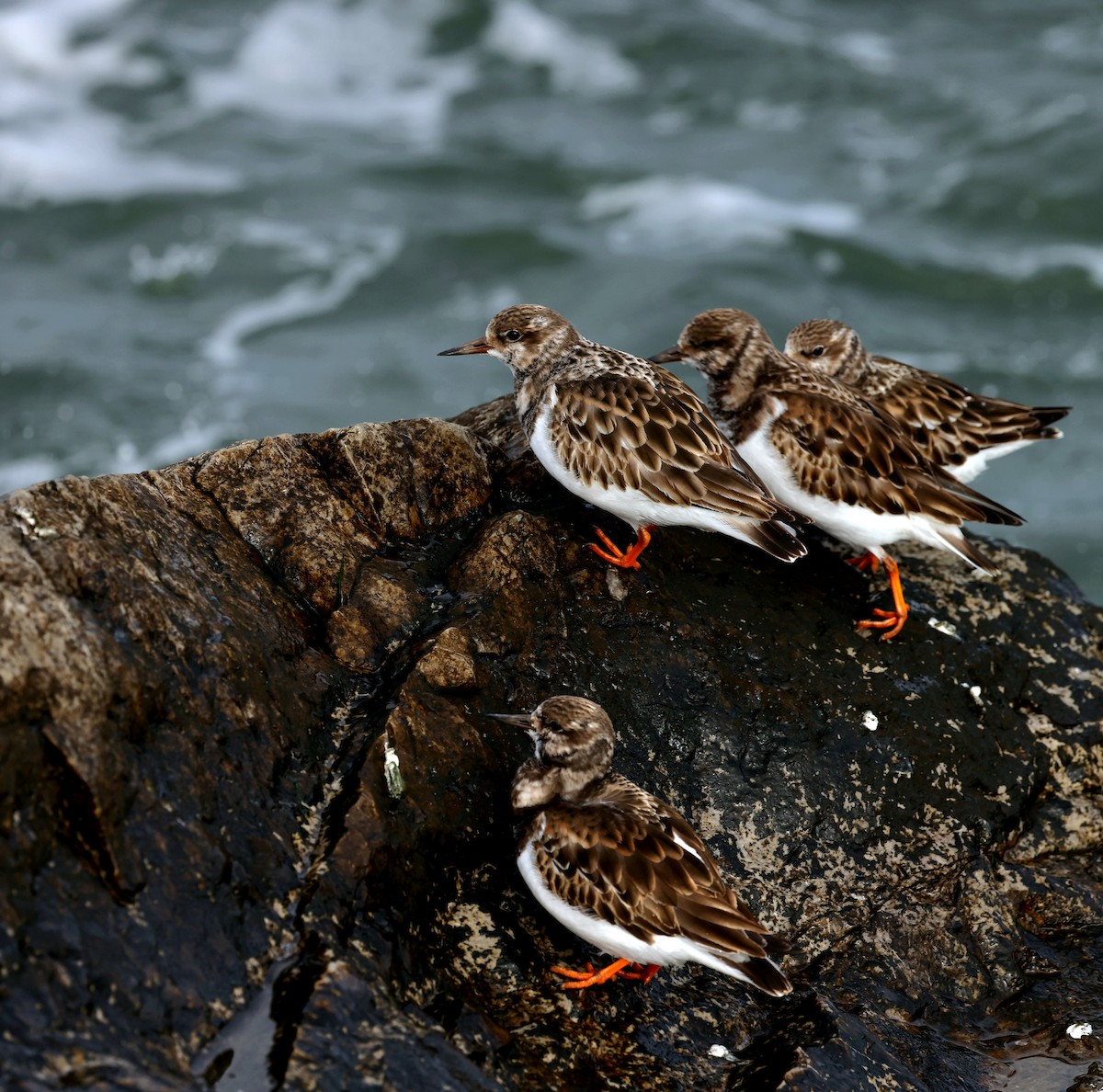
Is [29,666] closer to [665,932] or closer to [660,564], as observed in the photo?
[665,932]

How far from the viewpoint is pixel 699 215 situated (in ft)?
44.1

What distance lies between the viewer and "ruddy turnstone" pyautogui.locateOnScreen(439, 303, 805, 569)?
4754 mm

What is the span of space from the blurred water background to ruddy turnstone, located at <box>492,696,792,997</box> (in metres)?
6.71

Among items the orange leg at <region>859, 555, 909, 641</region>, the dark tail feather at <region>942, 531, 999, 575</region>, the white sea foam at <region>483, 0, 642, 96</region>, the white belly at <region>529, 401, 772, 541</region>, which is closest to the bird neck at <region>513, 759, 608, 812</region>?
the white belly at <region>529, 401, 772, 541</region>

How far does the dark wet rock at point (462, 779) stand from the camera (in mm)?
3201

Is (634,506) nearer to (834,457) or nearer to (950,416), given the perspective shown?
(834,457)

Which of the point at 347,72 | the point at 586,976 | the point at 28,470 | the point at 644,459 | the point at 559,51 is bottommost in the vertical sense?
the point at 28,470

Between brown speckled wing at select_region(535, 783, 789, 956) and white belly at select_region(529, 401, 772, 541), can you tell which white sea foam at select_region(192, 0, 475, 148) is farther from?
brown speckled wing at select_region(535, 783, 789, 956)

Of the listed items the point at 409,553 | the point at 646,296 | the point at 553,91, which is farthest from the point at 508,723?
the point at 553,91

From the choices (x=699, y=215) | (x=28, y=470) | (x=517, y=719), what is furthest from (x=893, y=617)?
(x=699, y=215)

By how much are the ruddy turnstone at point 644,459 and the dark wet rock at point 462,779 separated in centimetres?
21

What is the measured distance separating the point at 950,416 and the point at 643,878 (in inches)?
126

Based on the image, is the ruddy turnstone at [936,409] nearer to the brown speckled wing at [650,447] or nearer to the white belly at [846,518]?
the white belly at [846,518]

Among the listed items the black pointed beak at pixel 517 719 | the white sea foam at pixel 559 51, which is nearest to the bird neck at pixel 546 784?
the black pointed beak at pixel 517 719
